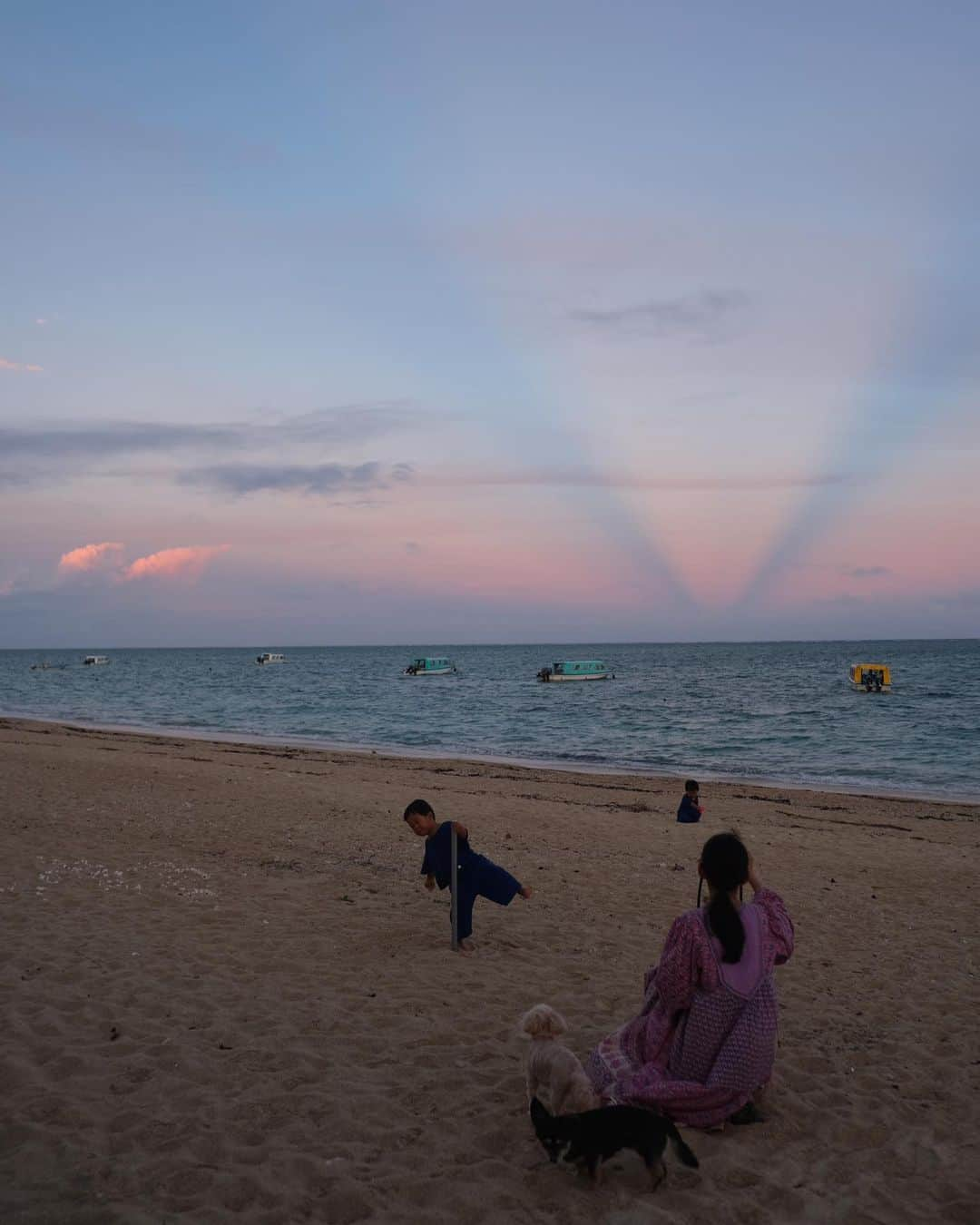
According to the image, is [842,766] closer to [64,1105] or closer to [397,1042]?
[397,1042]

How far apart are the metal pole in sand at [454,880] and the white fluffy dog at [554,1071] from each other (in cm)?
272

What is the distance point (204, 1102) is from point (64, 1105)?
74 centimetres

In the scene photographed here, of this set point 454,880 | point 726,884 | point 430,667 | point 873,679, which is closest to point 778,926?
point 726,884

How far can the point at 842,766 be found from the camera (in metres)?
28.7

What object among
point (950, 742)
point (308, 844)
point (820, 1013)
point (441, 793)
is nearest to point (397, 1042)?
point (820, 1013)

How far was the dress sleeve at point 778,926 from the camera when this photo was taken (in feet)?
15.8

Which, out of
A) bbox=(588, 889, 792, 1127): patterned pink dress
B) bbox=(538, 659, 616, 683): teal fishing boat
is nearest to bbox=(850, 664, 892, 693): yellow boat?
bbox=(538, 659, 616, 683): teal fishing boat

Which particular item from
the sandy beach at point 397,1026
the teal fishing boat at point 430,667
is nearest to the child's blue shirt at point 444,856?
the sandy beach at point 397,1026

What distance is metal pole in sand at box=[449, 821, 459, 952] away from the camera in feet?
25.1

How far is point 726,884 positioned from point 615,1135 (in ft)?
4.18

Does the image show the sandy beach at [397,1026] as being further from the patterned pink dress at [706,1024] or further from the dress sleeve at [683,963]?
the dress sleeve at [683,963]

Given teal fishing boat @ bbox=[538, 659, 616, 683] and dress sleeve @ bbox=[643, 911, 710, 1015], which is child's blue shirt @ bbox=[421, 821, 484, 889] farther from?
teal fishing boat @ bbox=[538, 659, 616, 683]

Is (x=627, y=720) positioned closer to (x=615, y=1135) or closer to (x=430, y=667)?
(x=615, y=1135)

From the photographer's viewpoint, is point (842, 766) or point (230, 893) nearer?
point (230, 893)
